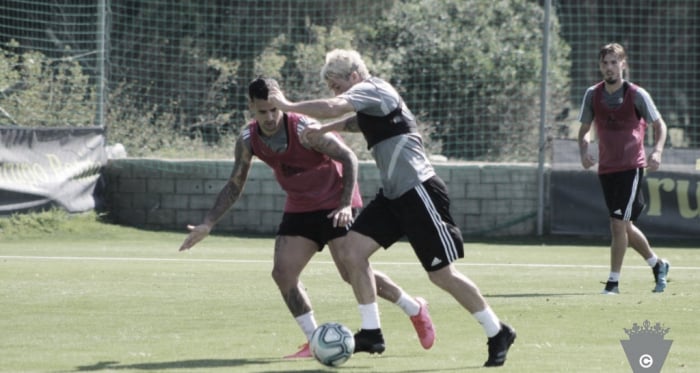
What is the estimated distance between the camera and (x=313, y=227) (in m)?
8.77

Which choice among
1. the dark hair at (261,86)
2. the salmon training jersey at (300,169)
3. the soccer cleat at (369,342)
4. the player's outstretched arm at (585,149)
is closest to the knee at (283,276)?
the salmon training jersey at (300,169)

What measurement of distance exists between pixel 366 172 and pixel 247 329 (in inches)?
406

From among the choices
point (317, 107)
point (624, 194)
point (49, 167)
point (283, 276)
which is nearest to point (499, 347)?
point (283, 276)

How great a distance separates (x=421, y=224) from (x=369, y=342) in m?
0.81

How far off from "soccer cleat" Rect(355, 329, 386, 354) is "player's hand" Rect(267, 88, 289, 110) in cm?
153

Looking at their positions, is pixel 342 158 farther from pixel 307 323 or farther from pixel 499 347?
pixel 499 347

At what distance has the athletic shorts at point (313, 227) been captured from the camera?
28.6 ft

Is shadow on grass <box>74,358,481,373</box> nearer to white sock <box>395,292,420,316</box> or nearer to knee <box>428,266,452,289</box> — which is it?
knee <box>428,266,452,289</box>

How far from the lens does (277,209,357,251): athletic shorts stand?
871 centimetres

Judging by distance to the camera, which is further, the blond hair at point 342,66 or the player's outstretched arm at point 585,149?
the player's outstretched arm at point 585,149

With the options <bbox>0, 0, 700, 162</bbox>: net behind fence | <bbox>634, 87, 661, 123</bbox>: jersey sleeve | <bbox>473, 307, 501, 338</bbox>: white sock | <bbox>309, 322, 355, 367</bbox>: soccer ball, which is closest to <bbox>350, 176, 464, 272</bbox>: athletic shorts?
<bbox>473, 307, 501, 338</bbox>: white sock

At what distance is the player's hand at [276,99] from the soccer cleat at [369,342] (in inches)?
60.3

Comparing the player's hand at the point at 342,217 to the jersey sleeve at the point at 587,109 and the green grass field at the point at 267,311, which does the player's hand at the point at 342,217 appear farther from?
the jersey sleeve at the point at 587,109

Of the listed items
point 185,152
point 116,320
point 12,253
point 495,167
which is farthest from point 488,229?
point 116,320
